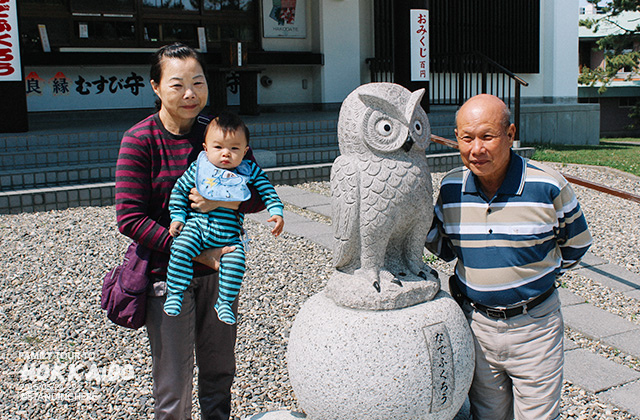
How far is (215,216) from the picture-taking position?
2287 mm

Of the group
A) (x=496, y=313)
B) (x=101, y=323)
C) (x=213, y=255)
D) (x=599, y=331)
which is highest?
(x=213, y=255)

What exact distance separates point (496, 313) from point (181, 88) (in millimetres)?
1498

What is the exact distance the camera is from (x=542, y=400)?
7.37ft

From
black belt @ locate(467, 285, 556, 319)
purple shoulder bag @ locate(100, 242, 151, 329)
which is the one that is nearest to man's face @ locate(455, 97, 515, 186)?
black belt @ locate(467, 285, 556, 319)

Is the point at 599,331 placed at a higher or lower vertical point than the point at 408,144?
lower

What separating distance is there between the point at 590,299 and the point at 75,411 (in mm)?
3740

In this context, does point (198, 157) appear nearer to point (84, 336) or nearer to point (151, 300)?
point (151, 300)

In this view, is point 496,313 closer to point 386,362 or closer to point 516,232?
point 516,232

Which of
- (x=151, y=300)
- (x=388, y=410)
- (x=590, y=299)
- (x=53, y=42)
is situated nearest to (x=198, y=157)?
(x=151, y=300)

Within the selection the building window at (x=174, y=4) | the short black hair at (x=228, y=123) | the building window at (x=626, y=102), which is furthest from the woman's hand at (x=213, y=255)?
the building window at (x=626, y=102)

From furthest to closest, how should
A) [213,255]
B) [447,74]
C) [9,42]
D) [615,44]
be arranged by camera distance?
[615,44] → [447,74] → [9,42] → [213,255]

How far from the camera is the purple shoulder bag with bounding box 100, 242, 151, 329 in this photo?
2.26 m

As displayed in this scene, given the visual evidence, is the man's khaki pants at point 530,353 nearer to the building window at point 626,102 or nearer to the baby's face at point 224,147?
the baby's face at point 224,147

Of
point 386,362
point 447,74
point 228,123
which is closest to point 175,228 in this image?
point 228,123
